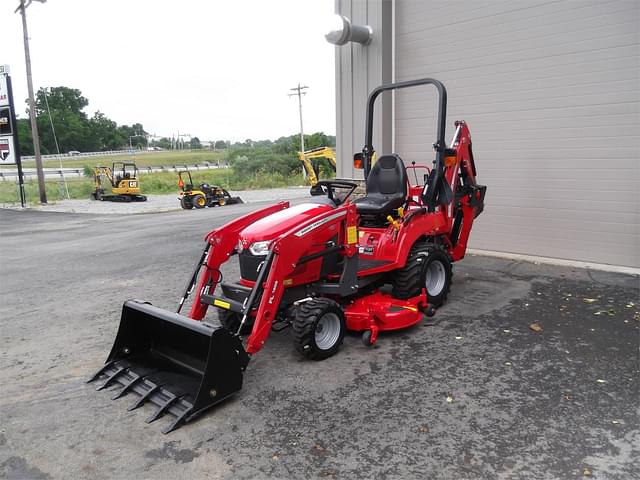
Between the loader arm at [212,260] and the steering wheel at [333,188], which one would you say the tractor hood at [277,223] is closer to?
the loader arm at [212,260]

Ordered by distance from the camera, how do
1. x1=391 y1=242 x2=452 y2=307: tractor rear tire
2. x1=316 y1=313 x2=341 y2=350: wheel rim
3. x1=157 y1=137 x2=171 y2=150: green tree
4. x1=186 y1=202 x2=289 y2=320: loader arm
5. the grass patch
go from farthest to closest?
x1=157 y1=137 x2=171 y2=150: green tree, the grass patch, x1=391 y1=242 x2=452 y2=307: tractor rear tire, x1=186 y1=202 x2=289 y2=320: loader arm, x1=316 y1=313 x2=341 y2=350: wheel rim

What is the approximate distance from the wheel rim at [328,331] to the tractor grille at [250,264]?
2.22ft

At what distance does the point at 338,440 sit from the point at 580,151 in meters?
6.00

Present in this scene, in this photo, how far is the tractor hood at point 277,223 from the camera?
422 centimetres

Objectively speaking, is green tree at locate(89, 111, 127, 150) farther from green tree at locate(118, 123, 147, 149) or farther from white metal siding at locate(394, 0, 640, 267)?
white metal siding at locate(394, 0, 640, 267)

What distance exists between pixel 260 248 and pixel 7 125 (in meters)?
20.2

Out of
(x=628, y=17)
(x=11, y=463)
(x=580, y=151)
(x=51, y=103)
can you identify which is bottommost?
(x=11, y=463)

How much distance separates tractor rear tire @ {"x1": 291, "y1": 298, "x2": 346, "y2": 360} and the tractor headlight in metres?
0.55

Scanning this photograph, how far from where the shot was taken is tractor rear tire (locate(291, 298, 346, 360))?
13.0 feet

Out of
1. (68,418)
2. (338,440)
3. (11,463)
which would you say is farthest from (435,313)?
(11,463)

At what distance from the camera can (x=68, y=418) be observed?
3400 millimetres

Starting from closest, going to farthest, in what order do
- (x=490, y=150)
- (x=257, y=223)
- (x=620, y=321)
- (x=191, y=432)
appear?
(x=191, y=432) → (x=257, y=223) → (x=620, y=321) → (x=490, y=150)

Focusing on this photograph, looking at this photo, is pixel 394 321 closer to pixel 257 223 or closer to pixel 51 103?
pixel 257 223

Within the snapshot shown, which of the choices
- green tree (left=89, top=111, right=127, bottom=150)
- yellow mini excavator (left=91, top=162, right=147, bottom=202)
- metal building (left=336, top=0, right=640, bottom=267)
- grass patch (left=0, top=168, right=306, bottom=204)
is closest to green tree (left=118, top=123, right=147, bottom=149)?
green tree (left=89, top=111, right=127, bottom=150)
